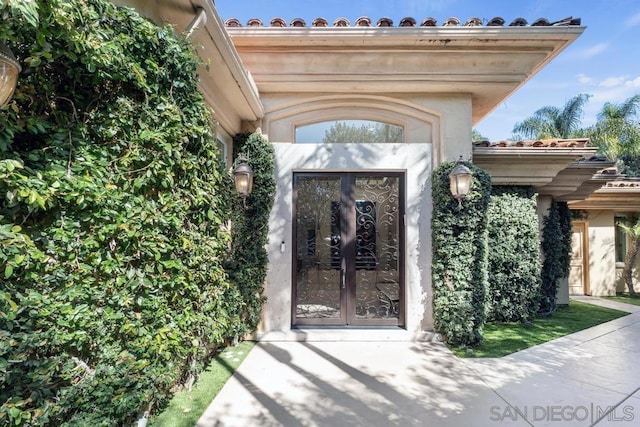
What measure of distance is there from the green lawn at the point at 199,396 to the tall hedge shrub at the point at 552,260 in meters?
8.38

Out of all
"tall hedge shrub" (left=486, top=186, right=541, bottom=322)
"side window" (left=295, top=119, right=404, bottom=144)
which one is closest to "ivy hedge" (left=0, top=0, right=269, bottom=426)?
"side window" (left=295, top=119, right=404, bottom=144)

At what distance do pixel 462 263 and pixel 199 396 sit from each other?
5.15 m

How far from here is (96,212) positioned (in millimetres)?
2584

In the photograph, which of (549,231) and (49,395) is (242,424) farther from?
(549,231)

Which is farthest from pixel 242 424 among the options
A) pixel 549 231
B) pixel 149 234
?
pixel 549 231

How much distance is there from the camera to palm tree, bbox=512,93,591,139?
18078mm

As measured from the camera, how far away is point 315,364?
520 cm

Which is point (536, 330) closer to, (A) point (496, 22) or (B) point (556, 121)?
(A) point (496, 22)

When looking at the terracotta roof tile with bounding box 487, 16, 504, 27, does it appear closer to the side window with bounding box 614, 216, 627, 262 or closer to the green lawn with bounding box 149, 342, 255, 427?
the green lawn with bounding box 149, 342, 255, 427

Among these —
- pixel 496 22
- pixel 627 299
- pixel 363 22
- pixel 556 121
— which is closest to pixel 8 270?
pixel 363 22

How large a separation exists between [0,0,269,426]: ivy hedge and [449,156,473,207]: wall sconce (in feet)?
15.0

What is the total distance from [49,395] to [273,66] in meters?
6.06

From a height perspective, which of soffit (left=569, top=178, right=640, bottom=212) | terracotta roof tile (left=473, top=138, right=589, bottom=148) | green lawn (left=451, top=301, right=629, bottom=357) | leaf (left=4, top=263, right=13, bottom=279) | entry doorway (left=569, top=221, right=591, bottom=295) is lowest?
green lawn (left=451, top=301, right=629, bottom=357)

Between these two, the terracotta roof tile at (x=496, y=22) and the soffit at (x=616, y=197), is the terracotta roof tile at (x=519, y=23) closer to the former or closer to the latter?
the terracotta roof tile at (x=496, y=22)
